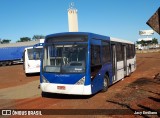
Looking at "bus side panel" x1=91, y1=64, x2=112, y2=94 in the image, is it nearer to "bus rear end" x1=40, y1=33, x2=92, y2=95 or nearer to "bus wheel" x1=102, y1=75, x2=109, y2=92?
"bus wheel" x1=102, y1=75, x2=109, y2=92

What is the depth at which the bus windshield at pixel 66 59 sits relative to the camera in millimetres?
11620

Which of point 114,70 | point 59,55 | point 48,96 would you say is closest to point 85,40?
point 59,55

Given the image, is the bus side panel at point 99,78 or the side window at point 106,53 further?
the side window at point 106,53

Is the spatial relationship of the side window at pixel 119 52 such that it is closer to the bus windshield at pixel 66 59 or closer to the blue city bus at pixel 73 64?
the blue city bus at pixel 73 64

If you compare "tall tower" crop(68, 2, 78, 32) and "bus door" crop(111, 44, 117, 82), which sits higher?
"tall tower" crop(68, 2, 78, 32)

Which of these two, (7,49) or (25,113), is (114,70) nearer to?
(25,113)

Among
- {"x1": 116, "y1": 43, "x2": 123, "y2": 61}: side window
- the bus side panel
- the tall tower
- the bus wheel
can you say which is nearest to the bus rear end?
the bus side panel

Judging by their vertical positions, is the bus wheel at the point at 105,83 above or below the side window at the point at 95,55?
below

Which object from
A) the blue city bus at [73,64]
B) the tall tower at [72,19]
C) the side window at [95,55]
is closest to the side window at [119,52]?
the blue city bus at [73,64]

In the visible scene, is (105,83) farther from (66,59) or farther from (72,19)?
(72,19)

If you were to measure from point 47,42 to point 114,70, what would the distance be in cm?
456

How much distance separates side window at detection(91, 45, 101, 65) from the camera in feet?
39.3

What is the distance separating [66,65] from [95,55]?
4.55ft

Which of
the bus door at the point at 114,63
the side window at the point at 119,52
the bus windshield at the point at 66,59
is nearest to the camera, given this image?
the bus windshield at the point at 66,59
